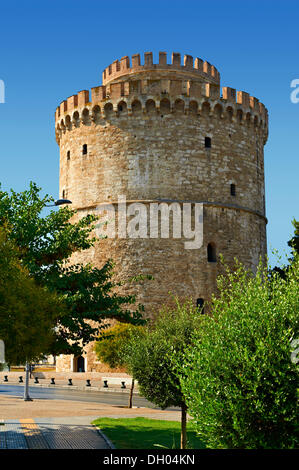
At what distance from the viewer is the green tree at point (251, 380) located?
670 cm

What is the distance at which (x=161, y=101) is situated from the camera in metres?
27.7

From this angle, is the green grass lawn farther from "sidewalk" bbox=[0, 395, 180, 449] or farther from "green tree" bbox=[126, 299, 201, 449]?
"green tree" bbox=[126, 299, 201, 449]

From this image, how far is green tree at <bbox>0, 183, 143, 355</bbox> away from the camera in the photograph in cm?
1264

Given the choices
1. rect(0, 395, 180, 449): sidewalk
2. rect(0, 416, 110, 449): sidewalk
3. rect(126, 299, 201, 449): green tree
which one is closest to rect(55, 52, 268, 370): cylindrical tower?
rect(0, 395, 180, 449): sidewalk

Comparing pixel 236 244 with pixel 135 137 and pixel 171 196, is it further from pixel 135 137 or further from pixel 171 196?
pixel 135 137

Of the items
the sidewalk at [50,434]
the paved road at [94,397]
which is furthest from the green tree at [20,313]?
the paved road at [94,397]

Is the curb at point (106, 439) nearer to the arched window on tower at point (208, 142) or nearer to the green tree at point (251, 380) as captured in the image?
the green tree at point (251, 380)

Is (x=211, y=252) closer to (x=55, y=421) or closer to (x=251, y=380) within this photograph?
(x=55, y=421)

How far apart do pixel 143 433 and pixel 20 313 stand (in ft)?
16.3

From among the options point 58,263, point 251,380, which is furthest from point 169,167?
point 251,380

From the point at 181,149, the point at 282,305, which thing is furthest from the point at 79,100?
the point at 282,305

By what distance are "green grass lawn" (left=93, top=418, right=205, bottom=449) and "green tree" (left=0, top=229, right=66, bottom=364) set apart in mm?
2725

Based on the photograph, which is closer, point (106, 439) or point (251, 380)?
point (251, 380)

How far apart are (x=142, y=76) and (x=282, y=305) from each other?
2464 cm
